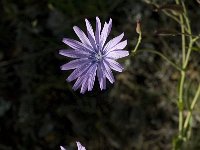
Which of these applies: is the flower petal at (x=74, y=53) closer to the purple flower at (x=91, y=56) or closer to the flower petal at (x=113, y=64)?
the purple flower at (x=91, y=56)

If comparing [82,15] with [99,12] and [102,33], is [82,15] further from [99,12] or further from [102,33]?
[102,33]

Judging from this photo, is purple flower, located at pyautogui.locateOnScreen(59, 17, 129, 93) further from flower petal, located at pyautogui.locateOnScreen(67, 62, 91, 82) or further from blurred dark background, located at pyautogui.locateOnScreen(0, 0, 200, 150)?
blurred dark background, located at pyautogui.locateOnScreen(0, 0, 200, 150)

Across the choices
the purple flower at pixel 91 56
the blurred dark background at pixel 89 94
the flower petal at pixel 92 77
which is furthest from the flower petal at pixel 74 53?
the blurred dark background at pixel 89 94

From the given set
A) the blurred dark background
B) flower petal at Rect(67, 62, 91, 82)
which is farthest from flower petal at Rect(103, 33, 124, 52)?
the blurred dark background

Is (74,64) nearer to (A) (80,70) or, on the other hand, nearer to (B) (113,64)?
(A) (80,70)

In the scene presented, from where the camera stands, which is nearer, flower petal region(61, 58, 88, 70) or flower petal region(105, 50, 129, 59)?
flower petal region(105, 50, 129, 59)
